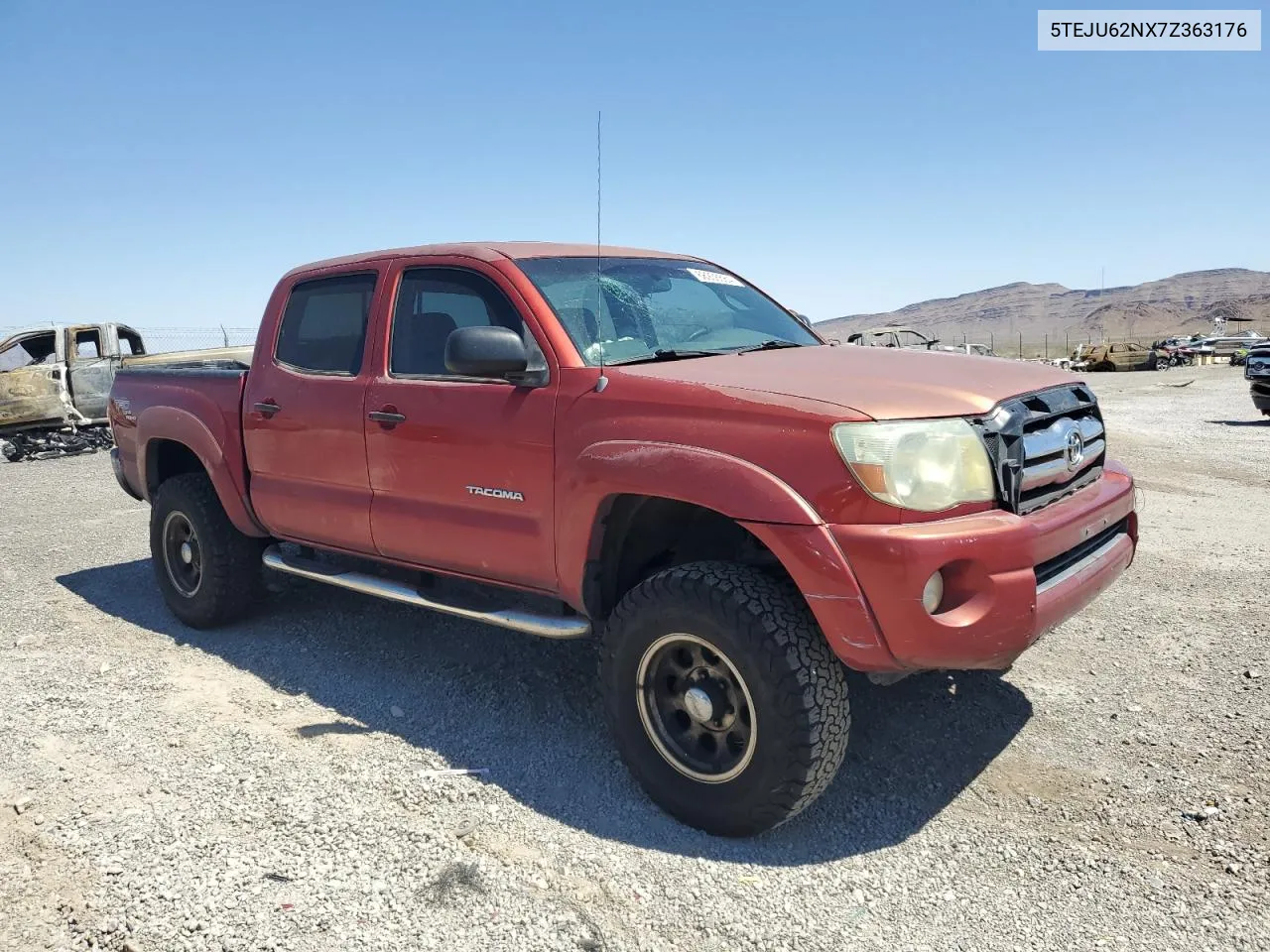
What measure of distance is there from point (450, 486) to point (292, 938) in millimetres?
1752

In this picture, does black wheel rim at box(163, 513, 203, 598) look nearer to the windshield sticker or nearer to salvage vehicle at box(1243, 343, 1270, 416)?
the windshield sticker

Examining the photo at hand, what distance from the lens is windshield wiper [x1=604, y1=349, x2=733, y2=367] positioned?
355cm

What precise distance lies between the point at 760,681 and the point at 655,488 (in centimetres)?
71

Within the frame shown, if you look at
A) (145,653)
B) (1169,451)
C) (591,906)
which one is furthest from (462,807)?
(1169,451)

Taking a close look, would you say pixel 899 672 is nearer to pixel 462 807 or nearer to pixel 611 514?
pixel 611 514

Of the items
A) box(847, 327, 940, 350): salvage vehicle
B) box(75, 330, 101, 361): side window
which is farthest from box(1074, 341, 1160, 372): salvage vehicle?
box(75, 330, 101, 361): side window

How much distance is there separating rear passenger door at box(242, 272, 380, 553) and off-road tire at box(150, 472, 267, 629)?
47 cm

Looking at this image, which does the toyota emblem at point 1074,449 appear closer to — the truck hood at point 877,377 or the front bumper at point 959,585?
the truck hood at point 877,377

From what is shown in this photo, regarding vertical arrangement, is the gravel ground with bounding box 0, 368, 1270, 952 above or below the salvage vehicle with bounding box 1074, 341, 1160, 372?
below

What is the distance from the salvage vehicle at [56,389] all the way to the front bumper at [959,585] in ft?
49.3

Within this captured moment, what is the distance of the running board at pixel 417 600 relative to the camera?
3557 mm

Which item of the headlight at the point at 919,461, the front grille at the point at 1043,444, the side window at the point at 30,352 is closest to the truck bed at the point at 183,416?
the headlight at the point at 919,461

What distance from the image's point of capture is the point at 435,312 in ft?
13.5

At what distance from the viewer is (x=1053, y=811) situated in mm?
3217
